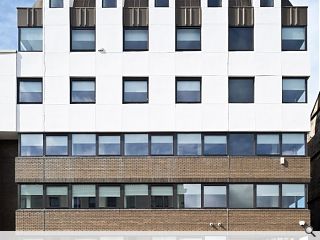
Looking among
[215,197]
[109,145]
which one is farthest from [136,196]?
[215,197]

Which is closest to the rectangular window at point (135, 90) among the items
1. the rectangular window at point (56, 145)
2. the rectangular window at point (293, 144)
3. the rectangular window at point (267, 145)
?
the rectangular window at point (56, 145)

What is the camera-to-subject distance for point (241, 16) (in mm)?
26188

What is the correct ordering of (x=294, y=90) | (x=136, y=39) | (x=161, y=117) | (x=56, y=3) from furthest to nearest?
1. (x=56, y=3)
2. (x=136, y=39)
3. (x=294, y=90)
4. (x=161, y=117)

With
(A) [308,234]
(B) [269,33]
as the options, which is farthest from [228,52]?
(A) [308,234]

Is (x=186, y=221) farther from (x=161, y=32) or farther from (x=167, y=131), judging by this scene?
(x=161, y=32)

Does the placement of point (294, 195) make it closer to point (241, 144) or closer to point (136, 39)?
point (241, 144)

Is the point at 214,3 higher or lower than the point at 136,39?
higher

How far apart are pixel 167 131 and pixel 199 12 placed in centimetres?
568

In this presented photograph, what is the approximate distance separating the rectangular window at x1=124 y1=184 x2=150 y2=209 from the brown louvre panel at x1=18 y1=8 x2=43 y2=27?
8.64 meters

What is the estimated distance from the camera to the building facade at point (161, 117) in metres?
25.6

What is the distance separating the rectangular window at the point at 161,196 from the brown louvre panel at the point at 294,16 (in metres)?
9.34

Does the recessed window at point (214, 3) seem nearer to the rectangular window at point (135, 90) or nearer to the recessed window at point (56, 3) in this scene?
the rectangular window at point (135, 90)

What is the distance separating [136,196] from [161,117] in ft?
12.3

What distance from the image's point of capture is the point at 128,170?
2570 cm
